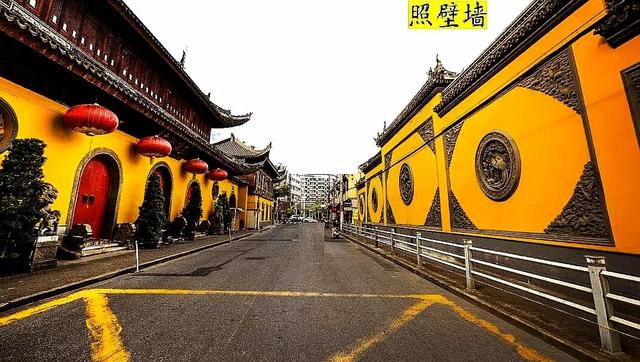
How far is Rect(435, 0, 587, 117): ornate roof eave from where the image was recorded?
451 cm

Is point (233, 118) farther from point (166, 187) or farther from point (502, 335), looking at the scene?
point (502, 335)

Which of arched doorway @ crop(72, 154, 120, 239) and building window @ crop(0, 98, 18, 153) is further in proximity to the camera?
arched doorway @ crop(72, 154, 120, 239)

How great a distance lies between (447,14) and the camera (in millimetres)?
6008

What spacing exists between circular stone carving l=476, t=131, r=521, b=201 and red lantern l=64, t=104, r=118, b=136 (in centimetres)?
954

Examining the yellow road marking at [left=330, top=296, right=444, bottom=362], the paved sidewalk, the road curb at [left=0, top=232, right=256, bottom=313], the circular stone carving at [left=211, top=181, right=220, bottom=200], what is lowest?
the yellow road marking at [left=330, top=296, right=444, bottom=362]

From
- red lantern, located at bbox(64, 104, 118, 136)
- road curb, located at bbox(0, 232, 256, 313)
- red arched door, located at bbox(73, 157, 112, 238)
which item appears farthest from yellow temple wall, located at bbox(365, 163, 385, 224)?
red arched door, located at bbox(73, 157, 112, 238)

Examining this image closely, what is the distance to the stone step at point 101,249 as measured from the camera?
7375 mm

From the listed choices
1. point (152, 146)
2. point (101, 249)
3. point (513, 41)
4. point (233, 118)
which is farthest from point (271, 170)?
point (513, 41)

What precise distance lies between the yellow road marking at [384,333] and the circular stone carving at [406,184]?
22.9ft

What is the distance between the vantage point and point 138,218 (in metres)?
9.80

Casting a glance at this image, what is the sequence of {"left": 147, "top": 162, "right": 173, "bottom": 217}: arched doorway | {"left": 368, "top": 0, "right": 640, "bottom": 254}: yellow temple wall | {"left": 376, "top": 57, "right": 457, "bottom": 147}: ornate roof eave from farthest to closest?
1. {"left": 147, "top": 162, "right": 173, "bottom": 217}: arched doorway
2. {"left": 376, "top": 57, "right": 457, "bottom": 147}: ornate roof eave
3. {"left": 368, "top": 0, "right": 640, "bottom": 254}: yellow temple wall

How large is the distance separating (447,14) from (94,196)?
11.9 meters

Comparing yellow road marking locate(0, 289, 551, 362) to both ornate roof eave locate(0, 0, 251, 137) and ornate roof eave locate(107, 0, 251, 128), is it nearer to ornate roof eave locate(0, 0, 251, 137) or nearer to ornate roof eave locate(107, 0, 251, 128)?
ornate roof eave locate(0, 0, 251, 137)

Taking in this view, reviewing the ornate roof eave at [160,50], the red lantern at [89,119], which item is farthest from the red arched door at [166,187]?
the red lantern at [89,119]
